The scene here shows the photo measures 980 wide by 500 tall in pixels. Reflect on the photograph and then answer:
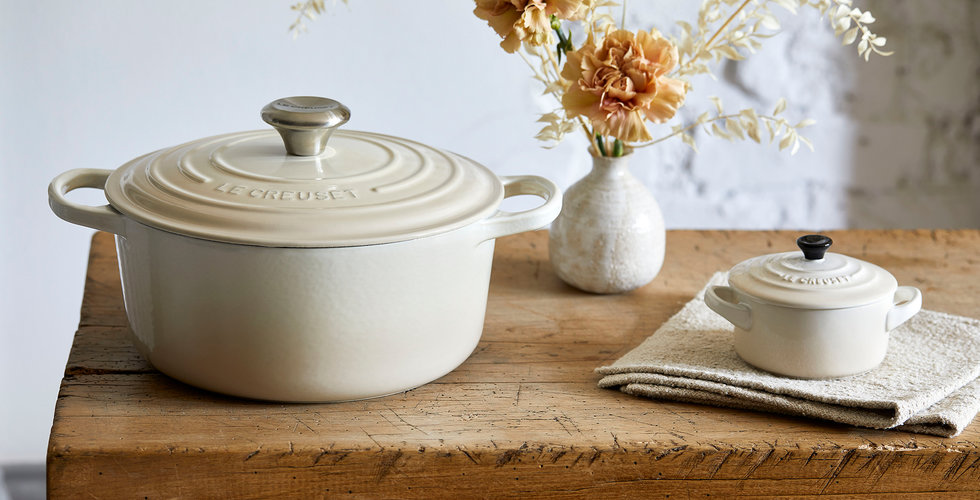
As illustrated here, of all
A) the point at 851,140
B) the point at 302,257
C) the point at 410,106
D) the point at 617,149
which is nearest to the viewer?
the point at 302,257

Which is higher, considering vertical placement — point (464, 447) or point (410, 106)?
point (410, 106)

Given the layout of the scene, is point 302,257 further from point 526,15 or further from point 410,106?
point 410,106

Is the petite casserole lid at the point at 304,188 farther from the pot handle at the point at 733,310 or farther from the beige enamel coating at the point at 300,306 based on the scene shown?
the pot handle at the point at 733,310

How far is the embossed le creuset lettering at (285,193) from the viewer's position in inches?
23.8

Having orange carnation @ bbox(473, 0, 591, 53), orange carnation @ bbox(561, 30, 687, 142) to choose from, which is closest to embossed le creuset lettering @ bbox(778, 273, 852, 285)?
orange carnation @ bbox(561, 30, 687, 142)

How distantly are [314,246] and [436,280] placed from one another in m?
0.09

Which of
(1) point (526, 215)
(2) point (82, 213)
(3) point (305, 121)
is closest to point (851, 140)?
(1) point (526, 215)

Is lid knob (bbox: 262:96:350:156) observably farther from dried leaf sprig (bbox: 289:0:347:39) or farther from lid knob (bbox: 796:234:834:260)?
lid knob (bbox: 796:234:834:260)

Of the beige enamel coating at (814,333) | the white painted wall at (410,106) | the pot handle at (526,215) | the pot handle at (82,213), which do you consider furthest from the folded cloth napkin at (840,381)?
the white painted wall at (410,106)

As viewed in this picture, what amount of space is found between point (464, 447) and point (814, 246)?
→ 0.96ft

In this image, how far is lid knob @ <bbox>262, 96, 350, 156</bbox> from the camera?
65cm

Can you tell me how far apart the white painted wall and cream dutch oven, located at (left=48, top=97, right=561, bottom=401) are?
584 mm

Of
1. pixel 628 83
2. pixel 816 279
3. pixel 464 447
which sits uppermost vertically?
pixel 628 83

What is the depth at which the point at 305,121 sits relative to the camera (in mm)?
646
